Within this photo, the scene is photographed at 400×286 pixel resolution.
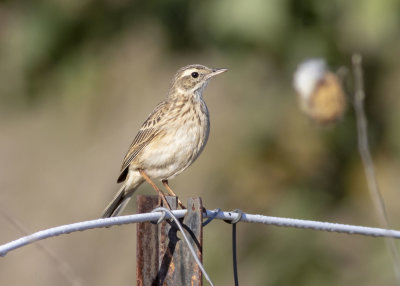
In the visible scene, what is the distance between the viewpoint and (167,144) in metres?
6.46

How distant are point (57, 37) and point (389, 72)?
3.31 meters

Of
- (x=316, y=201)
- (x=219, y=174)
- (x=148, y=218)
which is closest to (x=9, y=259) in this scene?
(x=219, y=174)

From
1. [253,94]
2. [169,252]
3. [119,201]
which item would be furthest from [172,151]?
[253,94]

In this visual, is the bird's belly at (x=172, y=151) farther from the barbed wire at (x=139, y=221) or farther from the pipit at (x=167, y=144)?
the barbed wire at (x=139, y=221)

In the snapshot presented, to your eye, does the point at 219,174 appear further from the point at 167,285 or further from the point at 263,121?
the point at 167,285

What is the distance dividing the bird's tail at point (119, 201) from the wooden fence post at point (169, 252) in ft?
9.49

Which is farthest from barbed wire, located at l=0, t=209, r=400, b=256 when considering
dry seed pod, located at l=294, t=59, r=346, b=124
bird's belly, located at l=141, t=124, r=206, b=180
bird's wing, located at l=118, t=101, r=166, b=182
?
bird's wing, located at l=118, t=101, r=166, b=182

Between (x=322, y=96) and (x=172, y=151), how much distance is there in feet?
6.07

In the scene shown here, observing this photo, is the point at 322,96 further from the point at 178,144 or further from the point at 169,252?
the point at 178,144

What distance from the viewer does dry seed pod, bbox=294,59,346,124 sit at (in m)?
4.69

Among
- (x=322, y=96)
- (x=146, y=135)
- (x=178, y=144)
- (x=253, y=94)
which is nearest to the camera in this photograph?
(x=322, y=96)

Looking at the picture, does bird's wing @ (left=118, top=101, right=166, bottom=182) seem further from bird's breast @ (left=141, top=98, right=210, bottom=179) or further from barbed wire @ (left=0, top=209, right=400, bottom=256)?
barbed wire @ (left=0, top=209, right=400, bottom=256)

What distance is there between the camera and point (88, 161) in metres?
13.0

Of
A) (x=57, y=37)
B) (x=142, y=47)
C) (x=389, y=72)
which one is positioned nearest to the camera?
(x=57, y=37)
